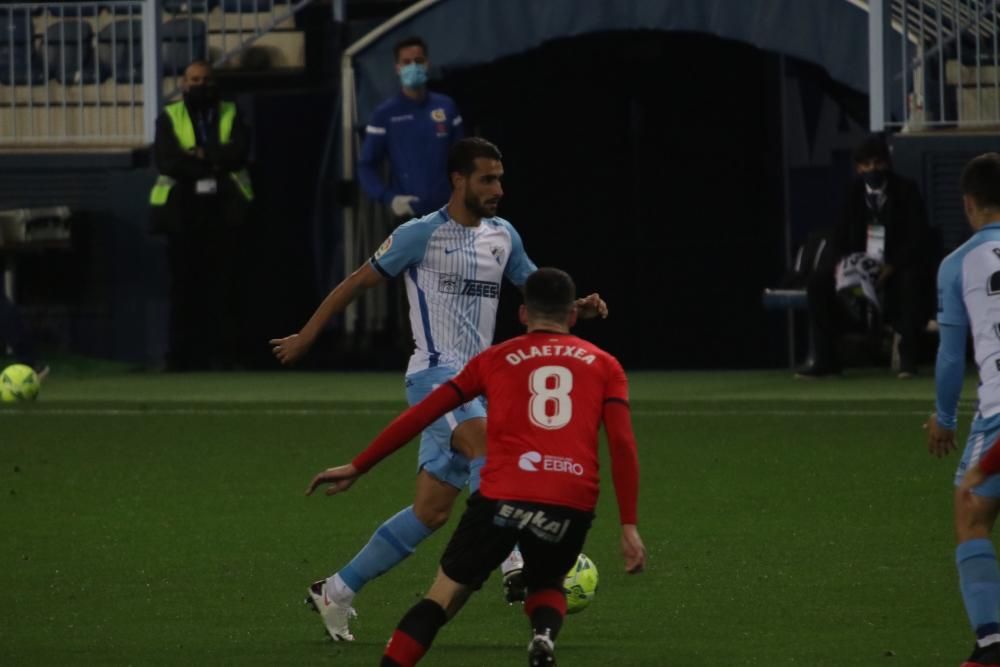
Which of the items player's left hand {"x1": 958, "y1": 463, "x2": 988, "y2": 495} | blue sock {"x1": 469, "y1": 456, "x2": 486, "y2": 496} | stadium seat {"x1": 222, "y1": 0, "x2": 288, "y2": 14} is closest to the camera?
player's left hand {"x1": 958, "y1": 463, "x2": 988, "y2": 495}

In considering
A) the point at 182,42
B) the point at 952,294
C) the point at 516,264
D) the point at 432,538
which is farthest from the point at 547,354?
the point at 182,42

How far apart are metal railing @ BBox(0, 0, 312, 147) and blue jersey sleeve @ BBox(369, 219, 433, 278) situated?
1044 cm

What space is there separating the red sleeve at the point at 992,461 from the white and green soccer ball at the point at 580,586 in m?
2.29

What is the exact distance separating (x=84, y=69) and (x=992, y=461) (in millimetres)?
13688

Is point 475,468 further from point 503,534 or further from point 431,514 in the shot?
point 503,534

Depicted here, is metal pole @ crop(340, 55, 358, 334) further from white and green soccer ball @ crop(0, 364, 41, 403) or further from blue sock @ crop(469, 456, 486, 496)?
blue sock @ crop(469, 456, 486, 496)

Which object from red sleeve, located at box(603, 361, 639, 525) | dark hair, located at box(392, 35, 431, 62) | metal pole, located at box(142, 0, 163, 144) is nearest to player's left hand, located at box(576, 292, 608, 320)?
red sleeve, located at box(603, 361, 639, 525)

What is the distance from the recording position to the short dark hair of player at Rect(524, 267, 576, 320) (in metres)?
6.54

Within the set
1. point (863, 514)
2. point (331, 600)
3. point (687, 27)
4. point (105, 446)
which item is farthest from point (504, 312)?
point (331, 600)

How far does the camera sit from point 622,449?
20.9 ft

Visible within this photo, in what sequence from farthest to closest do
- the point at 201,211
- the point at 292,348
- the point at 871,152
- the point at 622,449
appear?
the point at 201,211 → the point at 871,152 → the point at 292,348 → the point at 622,449

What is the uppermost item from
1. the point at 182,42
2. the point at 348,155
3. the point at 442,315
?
the point at 182,42

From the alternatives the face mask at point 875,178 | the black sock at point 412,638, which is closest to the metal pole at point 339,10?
the face mask at point 875,178

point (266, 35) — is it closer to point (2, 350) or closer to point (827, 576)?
point (2, 350)
